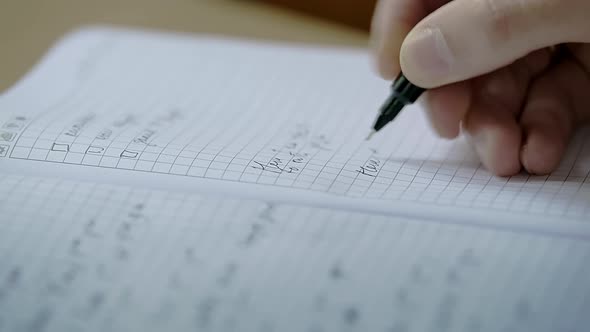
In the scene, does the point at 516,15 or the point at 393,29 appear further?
the point at 393,29

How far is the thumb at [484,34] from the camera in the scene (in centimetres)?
40

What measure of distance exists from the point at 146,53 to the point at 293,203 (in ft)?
1.10

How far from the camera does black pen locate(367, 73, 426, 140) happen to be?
476 mm

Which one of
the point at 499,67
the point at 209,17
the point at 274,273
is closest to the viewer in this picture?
the point at 274,273

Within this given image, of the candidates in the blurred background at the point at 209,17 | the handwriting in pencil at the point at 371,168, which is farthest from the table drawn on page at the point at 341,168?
the blurred background at the point at 209,17

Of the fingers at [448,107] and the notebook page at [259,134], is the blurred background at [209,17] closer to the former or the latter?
the notebook page at [259,134]

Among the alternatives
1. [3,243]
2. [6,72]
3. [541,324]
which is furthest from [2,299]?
[6,72]

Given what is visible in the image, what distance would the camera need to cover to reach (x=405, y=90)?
0.48 metres

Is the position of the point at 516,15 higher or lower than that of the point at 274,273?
higher

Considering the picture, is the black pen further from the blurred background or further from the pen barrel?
the blurred background

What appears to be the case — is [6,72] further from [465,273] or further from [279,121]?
[465,273]

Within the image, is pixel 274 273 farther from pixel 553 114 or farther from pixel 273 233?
pixel 553 114

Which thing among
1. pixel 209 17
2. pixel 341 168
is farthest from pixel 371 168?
pixel 209 17

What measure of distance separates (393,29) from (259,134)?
133mm
